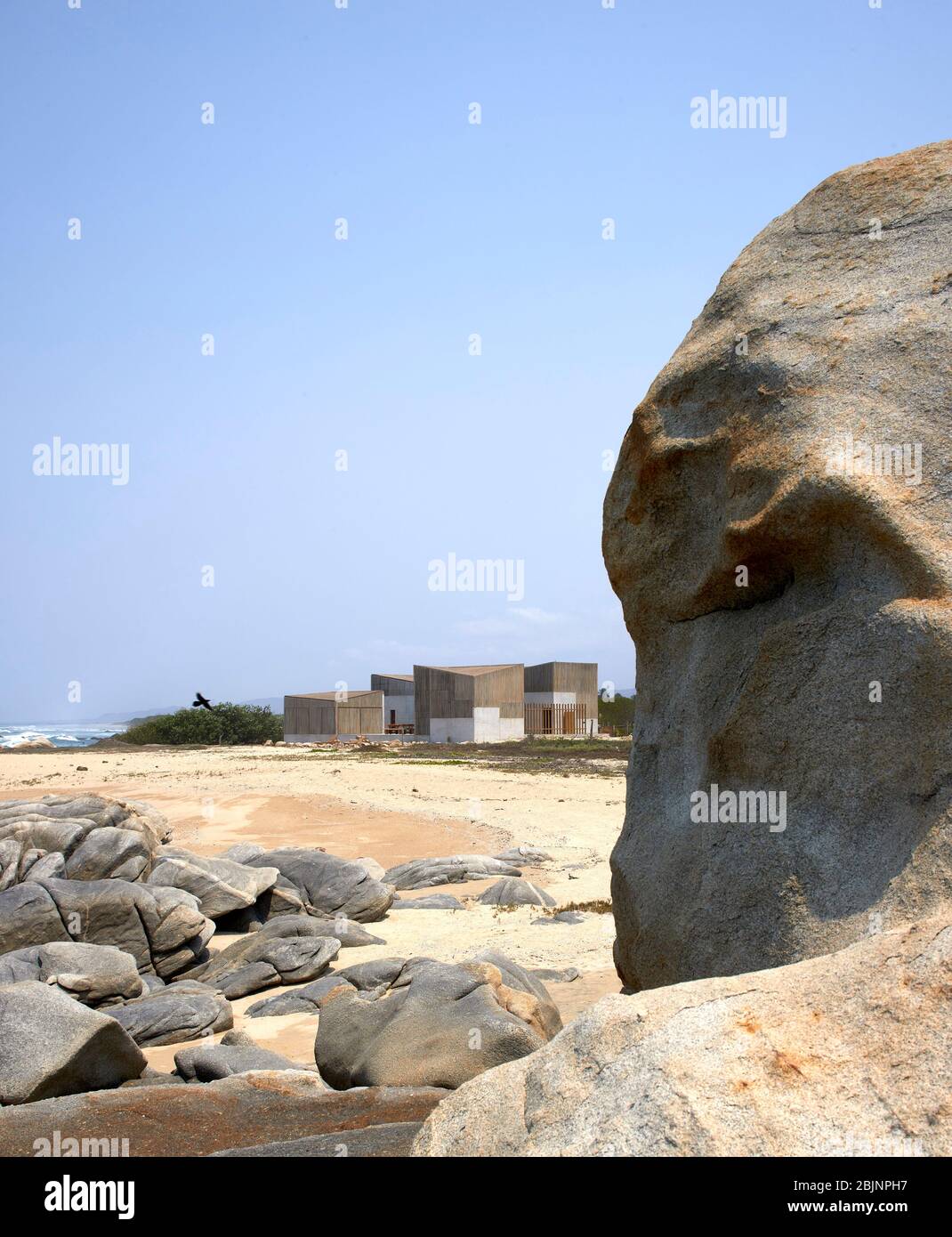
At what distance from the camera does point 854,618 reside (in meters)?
4.19

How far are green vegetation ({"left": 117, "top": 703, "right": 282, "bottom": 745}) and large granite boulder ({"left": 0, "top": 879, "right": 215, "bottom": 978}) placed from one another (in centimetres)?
4696

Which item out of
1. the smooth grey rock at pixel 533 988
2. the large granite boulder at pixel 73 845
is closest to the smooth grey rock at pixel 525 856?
the large granite boulder at pixel 73 845

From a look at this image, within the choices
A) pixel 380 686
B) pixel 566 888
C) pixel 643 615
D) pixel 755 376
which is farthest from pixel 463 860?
pixel 380 686

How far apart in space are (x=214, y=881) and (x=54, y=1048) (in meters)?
6.23

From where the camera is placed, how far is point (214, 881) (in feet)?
42.1

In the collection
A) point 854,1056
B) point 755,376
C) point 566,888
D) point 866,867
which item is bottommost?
point 566,888

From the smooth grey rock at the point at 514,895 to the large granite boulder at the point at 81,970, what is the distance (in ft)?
17.8

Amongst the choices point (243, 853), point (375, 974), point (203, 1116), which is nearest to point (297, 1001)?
point (375, 974)

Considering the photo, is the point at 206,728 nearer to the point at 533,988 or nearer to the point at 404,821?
the point at 404,821

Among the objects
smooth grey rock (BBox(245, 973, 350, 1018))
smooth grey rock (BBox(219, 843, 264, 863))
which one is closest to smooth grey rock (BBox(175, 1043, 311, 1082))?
smooth grey rock (BBox(245, 973, 350, 1018))

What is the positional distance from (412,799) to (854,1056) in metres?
23.0

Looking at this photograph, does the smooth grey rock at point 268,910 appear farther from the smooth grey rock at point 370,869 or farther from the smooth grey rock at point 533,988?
the smooth grey rock at point 533,988
